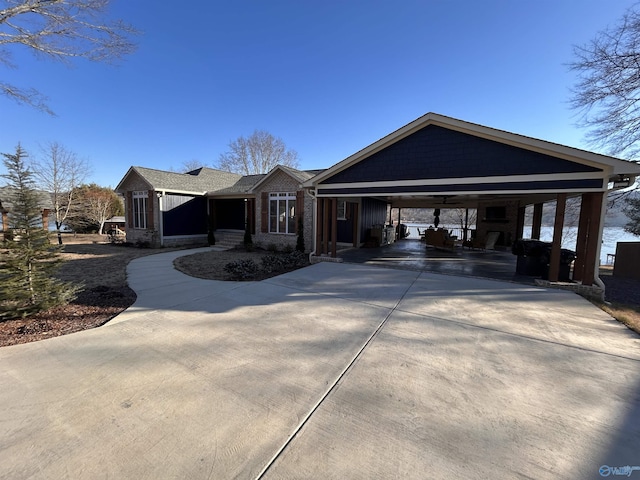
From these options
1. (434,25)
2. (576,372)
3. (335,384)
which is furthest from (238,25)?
(576,372)

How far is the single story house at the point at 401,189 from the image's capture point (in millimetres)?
6324

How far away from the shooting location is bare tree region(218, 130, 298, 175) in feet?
106

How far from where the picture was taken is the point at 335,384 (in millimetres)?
2662

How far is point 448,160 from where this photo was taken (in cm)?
768

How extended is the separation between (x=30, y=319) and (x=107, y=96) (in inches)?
549

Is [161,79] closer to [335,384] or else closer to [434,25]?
[434,25]

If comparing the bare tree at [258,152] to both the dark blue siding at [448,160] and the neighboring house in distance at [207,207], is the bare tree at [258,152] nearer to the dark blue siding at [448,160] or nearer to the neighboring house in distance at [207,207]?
the neighboring house in distance at [207,207]

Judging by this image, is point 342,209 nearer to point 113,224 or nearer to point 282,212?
point 282,212

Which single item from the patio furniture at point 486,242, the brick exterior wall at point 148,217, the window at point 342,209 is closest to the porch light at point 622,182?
the patio furniture at point 486,242

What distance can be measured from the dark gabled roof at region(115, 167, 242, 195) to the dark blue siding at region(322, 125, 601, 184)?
393 inches

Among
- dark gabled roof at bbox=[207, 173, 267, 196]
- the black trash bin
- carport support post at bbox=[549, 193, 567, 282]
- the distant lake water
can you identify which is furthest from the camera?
the distant lake water

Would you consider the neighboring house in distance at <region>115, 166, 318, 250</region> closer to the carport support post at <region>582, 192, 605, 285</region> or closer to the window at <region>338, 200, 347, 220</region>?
the window at <region>338, 200, 347, 220</region>

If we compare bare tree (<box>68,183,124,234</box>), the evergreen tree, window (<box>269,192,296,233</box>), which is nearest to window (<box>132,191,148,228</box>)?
bare tree (<box>68,183,124,234</box>)

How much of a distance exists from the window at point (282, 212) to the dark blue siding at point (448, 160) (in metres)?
4.09
